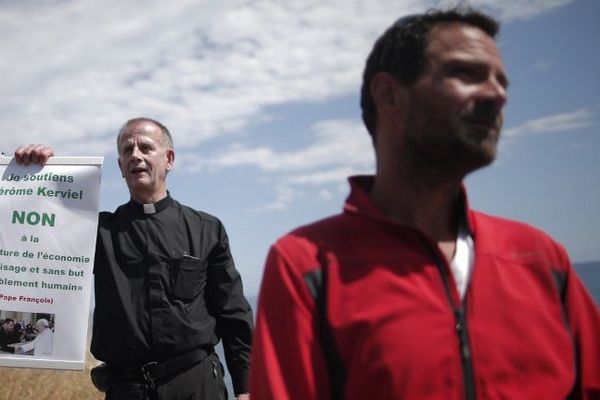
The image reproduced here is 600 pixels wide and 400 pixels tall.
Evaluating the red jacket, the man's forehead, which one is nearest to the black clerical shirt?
the red jacket

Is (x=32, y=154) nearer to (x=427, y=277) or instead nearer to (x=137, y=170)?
(x=137, y=170)

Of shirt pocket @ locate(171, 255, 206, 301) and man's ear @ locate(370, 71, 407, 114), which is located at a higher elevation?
man's ear @ locate(370, 71, 407, 114)

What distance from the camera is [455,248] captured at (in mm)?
2281

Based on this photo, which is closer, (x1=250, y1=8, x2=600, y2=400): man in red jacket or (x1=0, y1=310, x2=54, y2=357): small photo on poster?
(x1=250, y1=8, x2=600, y2=400): man in red jacket

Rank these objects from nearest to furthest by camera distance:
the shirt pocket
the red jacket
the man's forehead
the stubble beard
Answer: the red jacket, the stubble beard, the man's forehead, the shirt pocket

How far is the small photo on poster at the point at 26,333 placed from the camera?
14.8 feet

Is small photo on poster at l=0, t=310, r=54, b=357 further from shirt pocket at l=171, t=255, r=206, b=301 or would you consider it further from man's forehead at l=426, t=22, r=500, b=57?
man's forehead at l=426, t=22, r=500, b=57

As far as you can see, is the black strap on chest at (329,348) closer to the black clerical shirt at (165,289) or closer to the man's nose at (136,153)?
the black clerical shirt at (165,289)

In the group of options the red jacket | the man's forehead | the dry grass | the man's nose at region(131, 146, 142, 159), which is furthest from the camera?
the dry grass

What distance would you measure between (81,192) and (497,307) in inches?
144

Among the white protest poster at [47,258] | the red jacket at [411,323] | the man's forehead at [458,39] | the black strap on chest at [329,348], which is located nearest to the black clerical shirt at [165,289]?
the white protest poster at [47,258]

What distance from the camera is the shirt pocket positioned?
450 cm

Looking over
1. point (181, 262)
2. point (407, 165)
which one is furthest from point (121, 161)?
point (407, 165)

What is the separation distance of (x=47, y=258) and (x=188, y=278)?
109 cm
